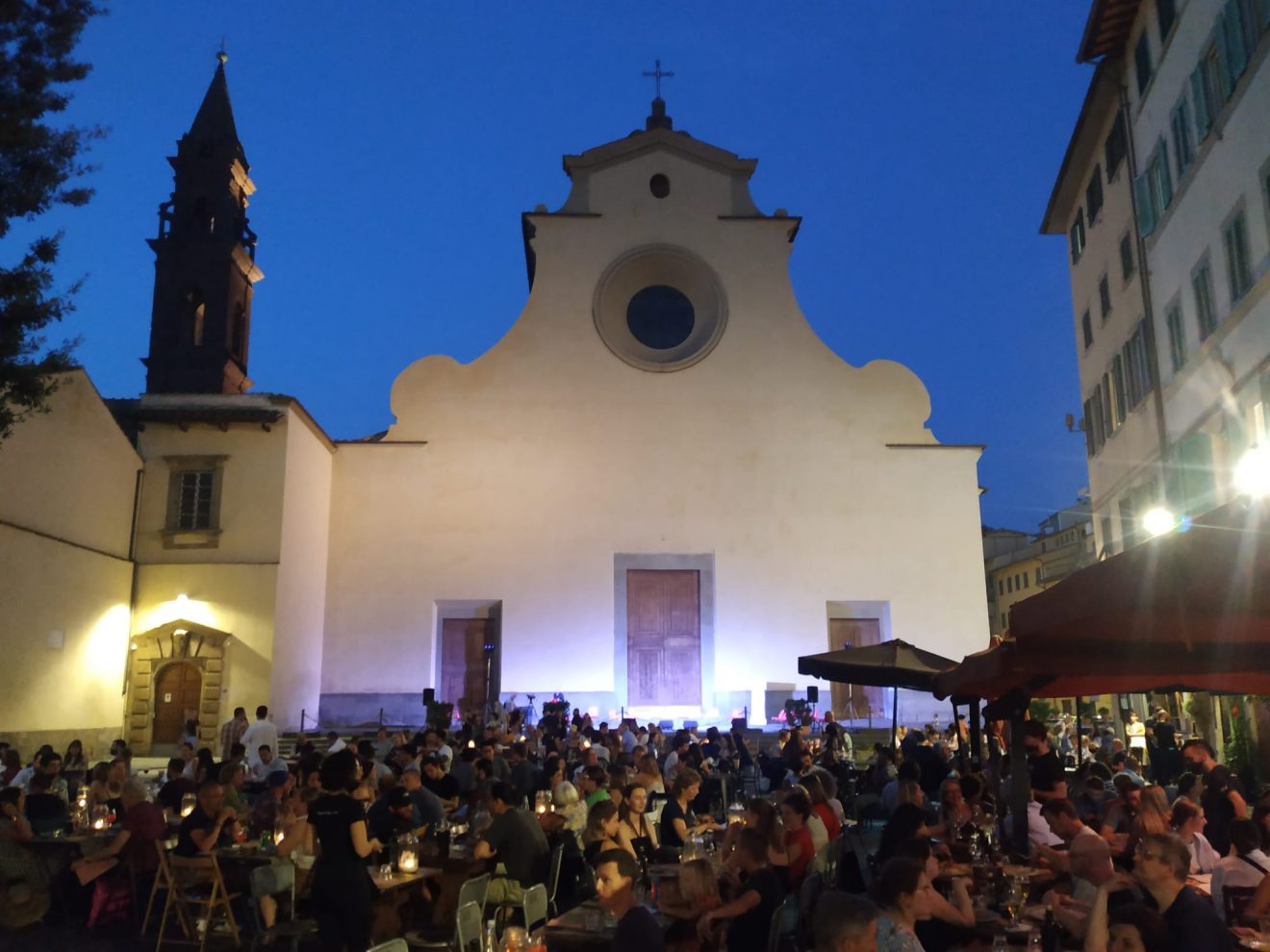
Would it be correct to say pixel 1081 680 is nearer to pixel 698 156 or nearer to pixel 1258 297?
pixel 1258 297

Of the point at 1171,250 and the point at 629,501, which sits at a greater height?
the point at 1171,250

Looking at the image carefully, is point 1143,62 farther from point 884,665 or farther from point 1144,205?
point 884,665

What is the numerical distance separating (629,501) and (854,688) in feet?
20.5

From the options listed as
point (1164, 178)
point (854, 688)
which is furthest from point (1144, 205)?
point (854, 688)

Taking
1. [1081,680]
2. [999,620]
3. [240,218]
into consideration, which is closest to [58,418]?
[240,218]

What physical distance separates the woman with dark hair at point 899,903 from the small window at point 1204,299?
39.0 ft

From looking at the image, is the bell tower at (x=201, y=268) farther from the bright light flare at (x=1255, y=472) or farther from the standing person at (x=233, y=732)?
the bright light flare at (x=1255, y=472)

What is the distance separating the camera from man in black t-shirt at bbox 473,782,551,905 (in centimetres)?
726

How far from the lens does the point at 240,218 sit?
29797 mm

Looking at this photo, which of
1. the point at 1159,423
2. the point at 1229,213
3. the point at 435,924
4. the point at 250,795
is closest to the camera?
the point at 435,924

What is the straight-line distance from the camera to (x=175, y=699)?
67.0 ft

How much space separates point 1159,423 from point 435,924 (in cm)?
1394

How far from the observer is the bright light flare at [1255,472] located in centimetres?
1211

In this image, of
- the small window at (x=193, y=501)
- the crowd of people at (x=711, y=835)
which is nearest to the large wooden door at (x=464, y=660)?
the small window at (x=193, y=501)
